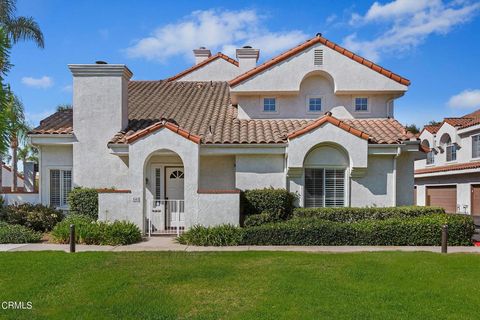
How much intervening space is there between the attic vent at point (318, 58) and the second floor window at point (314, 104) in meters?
1.61

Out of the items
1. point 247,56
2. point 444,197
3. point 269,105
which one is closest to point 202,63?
point 247,56

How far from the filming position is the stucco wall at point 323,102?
17.6m

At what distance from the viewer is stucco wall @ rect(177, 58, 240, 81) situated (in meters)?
25.6

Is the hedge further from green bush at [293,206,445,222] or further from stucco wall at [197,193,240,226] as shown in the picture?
green bush at [293,206,445,222]

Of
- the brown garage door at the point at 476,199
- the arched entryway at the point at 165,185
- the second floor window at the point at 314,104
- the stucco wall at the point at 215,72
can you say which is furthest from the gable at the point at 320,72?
the brown garage door at the point at 476,199

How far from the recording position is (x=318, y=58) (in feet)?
55.8

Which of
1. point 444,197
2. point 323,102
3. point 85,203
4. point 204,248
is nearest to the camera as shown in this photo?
point 204,248

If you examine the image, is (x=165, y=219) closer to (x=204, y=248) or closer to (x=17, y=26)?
(x=204, y=248)

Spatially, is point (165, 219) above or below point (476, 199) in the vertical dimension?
below

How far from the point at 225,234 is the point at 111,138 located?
22.7 ft

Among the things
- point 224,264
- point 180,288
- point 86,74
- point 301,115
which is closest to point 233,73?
point 301,115

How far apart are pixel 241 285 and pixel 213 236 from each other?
4691mm

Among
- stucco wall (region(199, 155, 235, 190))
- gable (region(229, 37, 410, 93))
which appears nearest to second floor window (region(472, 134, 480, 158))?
gable (region(229, 37, 410, 93))

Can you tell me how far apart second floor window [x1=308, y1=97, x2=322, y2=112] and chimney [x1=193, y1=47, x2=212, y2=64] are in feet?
39.4
